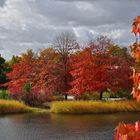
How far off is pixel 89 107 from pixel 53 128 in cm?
1010

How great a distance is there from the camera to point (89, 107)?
32.9 metres

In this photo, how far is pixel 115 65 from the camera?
3672 centimetres

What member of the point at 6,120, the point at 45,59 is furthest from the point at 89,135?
the point at 45,59

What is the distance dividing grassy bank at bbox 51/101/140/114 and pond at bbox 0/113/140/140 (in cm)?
313

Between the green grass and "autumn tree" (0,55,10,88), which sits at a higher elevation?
"autumn tree" (0,55,10,88)

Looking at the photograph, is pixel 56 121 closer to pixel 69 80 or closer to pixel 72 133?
pixel 72 133

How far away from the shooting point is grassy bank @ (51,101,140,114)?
32500 mm

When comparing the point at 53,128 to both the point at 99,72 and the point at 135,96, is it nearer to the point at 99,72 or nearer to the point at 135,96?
the point at 99,72

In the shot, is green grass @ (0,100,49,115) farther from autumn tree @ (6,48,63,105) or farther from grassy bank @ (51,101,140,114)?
autumn tree @ (6,48,63,105)

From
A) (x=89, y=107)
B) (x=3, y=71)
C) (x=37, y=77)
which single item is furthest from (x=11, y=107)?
(x=3, y=71)

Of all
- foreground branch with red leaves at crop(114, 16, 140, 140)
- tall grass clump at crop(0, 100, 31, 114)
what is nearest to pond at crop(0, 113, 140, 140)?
tall grass clump at crop(0, 100, 31, 114)

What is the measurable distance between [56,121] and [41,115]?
13.2 ft

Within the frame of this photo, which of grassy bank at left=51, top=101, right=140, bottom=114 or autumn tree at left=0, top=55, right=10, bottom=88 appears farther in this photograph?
autumn tree at left=0, top=55, right=10, bottom=88

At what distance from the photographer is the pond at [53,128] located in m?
20.2
